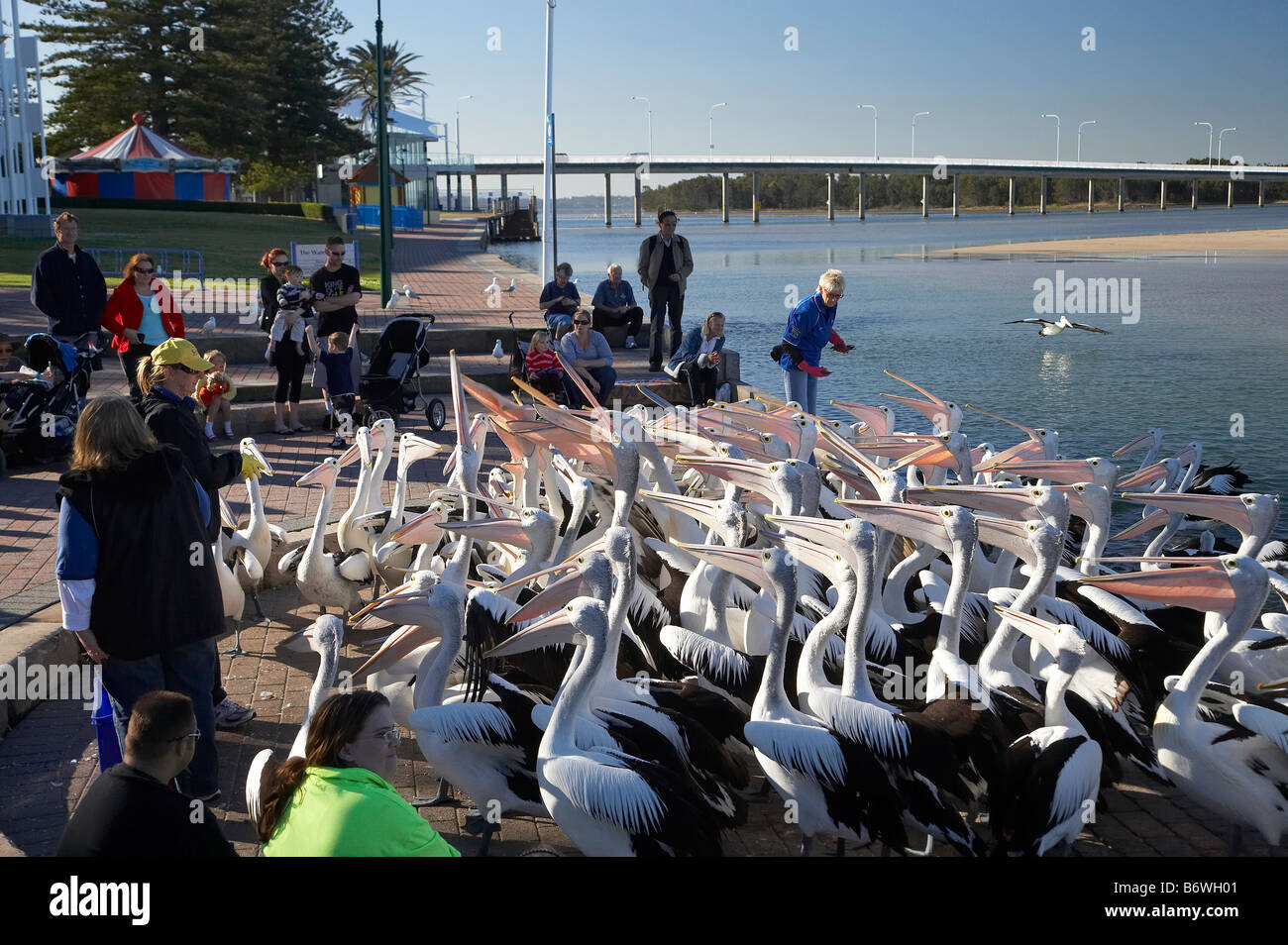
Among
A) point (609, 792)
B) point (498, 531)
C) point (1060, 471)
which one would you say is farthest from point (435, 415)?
point (609, 792)

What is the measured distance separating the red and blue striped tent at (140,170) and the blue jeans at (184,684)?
36339mm

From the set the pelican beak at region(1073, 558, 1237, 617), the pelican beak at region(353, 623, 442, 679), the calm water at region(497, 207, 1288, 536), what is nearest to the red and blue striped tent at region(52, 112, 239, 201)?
the calm water at region(497, 207, 1288, 536)

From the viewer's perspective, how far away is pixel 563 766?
12.4ft

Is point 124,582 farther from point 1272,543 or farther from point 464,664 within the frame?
point 1272,543

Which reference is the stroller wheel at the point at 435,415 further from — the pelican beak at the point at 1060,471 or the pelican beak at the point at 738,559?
the pelican beak at the point at 738,559

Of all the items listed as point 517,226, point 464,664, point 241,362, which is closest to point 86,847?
point 464,664

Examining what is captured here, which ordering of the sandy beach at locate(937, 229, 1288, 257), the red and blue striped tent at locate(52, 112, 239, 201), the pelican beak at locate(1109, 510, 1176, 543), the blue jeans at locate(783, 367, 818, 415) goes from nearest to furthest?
the pelican beak at locate(1109, 510, 1176, 543)
the blue jeans at locate(783, 367, 818, 415)
the red and blue striped tent at locate(52, 112, 239, 201)
the sandy beach at locate(937, 229, 1288, 257)

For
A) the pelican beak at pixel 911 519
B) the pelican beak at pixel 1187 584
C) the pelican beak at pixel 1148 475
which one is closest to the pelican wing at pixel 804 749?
the pelican beak at pixel 911 519

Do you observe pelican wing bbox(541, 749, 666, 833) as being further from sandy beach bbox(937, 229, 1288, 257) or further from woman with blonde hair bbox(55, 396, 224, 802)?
sandy beach bbox(937, 229, 1288, 257)

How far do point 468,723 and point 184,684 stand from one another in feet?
3.18

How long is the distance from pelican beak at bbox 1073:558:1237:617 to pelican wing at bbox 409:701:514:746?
222 cm

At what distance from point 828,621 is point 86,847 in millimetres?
2671

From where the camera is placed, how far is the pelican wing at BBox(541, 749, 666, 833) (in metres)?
3.69

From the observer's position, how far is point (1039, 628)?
14.2ft
